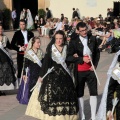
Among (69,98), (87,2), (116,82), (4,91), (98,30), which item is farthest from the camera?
(87,2)

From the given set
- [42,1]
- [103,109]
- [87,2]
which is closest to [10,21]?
[42,1]

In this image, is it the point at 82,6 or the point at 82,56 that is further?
the point at 82,6

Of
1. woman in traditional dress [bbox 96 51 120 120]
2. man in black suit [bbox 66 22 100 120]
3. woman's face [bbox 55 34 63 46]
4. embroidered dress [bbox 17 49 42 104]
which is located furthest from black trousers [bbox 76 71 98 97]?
woman in traditional dress [bbox 96 51 120 120]

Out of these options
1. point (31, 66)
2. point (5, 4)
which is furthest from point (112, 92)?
point (5, 4)

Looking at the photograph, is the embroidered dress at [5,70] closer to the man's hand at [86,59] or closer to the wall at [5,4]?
the man's hand at [86,59]

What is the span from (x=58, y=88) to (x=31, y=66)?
2.09 meters

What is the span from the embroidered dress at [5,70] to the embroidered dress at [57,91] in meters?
2.97

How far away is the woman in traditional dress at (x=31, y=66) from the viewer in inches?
321

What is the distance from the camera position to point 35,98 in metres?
7.43

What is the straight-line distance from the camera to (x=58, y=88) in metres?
6.29

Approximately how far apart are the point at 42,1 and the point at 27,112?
24916 millimetres

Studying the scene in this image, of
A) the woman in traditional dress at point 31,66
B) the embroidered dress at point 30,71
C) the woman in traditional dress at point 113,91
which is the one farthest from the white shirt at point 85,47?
the woman in traditional dress at point 113,91

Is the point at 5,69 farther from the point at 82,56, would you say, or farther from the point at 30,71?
the point at 82,56

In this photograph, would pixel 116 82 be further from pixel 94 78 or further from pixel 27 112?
pixel 27 112
